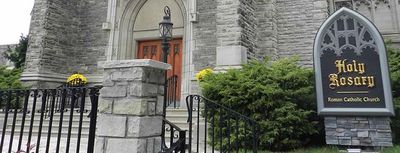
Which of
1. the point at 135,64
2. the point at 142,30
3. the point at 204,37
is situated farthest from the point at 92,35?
the point at 135,64

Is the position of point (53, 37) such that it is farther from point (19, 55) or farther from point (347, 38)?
point (347, 38)

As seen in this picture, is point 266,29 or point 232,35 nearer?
point 232,35

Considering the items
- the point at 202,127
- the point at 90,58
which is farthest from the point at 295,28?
the point at 90,58

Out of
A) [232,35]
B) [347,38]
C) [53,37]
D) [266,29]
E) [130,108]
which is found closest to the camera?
[130,108]

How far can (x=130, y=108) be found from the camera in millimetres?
3273

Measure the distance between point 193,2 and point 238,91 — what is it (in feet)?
17.2

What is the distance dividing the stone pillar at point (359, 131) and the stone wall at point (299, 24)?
4302 millimetres

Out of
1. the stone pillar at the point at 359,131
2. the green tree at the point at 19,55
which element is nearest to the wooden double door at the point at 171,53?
the stone pillar at the point at 359,131

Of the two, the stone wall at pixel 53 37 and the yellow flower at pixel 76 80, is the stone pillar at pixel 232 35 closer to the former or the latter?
the yellow flower at pixel 76 80

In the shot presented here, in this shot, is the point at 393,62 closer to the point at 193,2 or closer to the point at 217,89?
the point at 217,89

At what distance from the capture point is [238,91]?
5965 millimetres

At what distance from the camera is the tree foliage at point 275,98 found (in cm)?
557

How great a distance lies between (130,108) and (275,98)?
332cm

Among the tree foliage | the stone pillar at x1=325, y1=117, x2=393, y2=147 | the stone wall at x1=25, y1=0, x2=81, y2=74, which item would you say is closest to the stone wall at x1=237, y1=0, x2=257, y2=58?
the tree foliage
